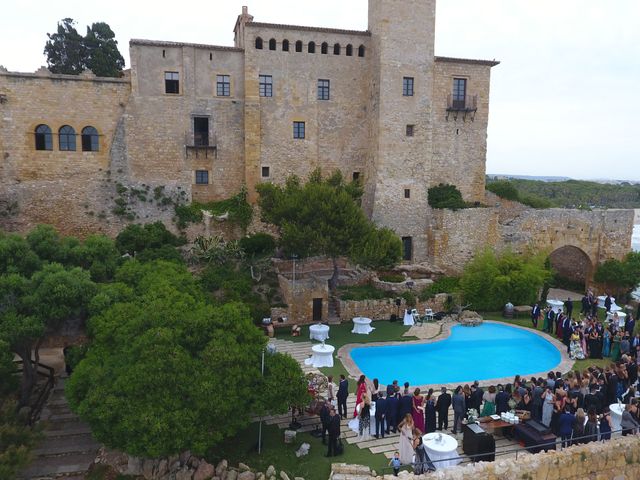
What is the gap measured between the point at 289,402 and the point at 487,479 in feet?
15.4

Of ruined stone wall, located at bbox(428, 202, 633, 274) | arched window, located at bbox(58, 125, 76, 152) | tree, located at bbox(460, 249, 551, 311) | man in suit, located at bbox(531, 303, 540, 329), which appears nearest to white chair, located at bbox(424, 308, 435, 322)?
tree, located at bbox(460, 249, 551, 311)

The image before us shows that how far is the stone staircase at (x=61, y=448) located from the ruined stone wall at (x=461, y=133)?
22.7m

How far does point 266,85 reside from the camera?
28.3 m

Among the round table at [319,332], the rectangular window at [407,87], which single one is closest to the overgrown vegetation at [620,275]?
the rectangular window at [407,87]

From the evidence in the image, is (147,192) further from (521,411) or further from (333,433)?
(521,411)

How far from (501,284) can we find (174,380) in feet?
57.2

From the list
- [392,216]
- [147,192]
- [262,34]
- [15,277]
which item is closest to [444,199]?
[392,216]

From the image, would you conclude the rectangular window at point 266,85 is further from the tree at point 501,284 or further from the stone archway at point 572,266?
the stone archway at point 572,266

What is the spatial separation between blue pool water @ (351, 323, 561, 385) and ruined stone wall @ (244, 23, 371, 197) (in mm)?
13380

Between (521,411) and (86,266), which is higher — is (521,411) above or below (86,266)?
below

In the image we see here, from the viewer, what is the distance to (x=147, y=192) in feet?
89.8

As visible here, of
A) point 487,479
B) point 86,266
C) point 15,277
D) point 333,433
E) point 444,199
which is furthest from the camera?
point 444,199

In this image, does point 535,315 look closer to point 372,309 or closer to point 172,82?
point 372,309

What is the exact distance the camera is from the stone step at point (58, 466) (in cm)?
1295
